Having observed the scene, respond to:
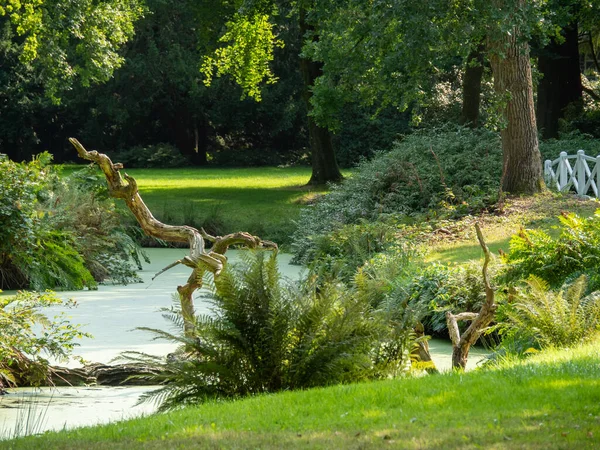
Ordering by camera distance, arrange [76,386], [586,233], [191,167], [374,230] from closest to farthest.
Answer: [76,386], [586,233], [374,230], [191,167]

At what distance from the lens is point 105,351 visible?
1053 cm

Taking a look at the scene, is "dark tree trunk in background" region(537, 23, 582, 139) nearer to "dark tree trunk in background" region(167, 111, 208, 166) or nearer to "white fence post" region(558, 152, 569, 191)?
"white fence post" region(558, 152, 569, 191)

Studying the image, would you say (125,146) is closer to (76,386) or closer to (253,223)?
(253,223)

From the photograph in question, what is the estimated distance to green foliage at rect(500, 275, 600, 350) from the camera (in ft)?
26.4

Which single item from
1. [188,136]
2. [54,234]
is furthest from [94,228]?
[188,136]

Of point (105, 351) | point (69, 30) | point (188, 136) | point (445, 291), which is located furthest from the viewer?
point (188, 136)

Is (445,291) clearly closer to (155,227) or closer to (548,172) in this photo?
(155,227)

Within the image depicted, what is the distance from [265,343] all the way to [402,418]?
1926 millimetres

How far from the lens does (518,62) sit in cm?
1906

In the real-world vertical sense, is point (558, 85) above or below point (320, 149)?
above

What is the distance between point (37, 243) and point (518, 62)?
978 centimetres

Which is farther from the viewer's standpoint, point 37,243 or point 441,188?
point 441,188

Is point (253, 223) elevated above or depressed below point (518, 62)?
below

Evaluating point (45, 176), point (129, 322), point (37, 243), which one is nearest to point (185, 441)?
point (129, 322)
